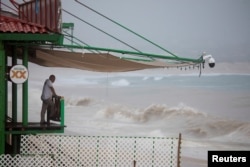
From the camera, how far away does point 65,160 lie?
8.01 meters

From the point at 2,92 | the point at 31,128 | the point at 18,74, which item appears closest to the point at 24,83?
the point at 18,74

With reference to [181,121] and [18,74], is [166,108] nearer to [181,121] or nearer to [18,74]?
[181,121]

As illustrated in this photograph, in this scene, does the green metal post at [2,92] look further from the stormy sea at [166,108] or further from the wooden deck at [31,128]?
the stormy sea at [166,108]

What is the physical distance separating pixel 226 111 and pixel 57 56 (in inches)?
1029

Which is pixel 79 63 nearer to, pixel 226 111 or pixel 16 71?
pixel 16 71

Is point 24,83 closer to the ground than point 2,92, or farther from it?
farther from it

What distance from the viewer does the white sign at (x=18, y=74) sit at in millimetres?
7352

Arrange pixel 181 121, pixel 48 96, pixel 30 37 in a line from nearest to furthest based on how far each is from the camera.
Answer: pixel 30 37 → pixel 48 96 → pixel 181 121

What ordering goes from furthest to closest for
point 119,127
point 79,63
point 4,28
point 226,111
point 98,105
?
point 98,105
point 226,111
point 119,127
point 79,63
point 4,28

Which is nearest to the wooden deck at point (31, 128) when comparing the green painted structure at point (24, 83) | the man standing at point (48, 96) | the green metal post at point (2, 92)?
the green painted structure at point (24, 83)

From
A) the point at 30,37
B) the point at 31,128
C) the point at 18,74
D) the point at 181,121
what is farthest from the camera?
the point at 181,121

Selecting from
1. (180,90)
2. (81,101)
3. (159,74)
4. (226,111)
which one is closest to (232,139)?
(226,111)

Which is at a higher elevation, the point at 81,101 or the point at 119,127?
the point at 81,101

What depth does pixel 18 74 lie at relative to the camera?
7.39 metres
